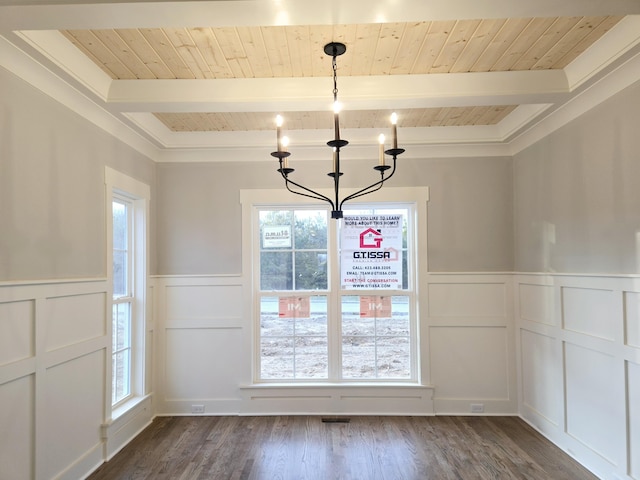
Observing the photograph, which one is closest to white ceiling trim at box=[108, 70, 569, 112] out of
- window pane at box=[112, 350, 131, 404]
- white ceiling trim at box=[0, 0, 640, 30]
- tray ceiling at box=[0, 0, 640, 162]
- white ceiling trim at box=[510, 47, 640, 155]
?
tray ceiling at box=[0, 0, 640, 162]

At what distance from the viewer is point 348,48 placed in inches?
97.2

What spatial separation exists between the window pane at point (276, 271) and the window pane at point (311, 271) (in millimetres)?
82

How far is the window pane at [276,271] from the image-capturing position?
4168 millimetres

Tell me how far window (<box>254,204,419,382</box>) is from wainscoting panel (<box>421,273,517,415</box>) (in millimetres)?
240

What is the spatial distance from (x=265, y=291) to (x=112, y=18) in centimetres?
275

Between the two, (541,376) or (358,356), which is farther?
(358,356)

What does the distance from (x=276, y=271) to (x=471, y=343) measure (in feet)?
6.49

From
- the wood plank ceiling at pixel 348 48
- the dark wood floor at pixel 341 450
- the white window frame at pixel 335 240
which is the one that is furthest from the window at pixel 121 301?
the wood plank ceiling at pixel 348 48

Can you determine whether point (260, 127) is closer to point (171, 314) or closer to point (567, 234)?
point (171, 314)

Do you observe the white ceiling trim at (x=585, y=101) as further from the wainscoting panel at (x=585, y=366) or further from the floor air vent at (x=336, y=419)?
the floor air vent at (x=336, y=419)

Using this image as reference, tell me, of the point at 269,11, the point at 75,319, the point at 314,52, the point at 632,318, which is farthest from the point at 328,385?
the point at 269,11

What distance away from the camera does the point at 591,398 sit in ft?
9.37

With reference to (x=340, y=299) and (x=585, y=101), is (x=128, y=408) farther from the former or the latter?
(x=585, y=101)

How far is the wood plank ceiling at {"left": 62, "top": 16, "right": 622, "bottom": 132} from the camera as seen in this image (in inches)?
89.0
